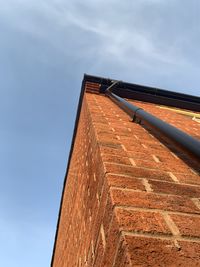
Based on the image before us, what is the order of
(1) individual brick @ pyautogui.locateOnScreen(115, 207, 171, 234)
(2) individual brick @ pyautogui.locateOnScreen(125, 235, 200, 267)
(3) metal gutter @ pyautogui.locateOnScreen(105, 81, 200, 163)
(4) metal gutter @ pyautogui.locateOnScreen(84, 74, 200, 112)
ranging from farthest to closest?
1. (4) metal gutter @ pyautogui.locateOnScreen(84, 74, 200, 112)
2. (3) metal gutter @ pyautogui.locateOnScreen(105, 81, 200, 163)
3. (1) individual brick @ pyautogui.locateOnScreen(115, 207, 171, 234)
4. (2) individual brick @ pyautogui.locateOnScreen(125, 235, 200, 267)

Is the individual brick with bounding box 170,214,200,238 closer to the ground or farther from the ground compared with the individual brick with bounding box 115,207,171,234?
farther from the ground

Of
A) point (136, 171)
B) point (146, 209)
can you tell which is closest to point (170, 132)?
point (136, 171)

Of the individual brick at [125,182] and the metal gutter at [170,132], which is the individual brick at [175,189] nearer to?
the individual brick at [125,182]

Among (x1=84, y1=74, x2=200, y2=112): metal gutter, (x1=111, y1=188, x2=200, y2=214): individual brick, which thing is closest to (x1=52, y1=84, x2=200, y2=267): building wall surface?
(x1=111, y1=188, x2=200, y2=214): individual brick

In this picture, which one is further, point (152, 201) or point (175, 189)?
point (175, 189)

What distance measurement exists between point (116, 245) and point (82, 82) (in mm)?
4791

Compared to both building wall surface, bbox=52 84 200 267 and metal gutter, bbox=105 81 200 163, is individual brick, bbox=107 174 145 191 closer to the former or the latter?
building wall surface, bbox=52 84 200 267

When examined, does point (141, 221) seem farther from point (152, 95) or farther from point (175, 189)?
point (152, 95)

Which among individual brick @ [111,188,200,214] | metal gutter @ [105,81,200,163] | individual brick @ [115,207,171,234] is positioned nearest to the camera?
individual brick @ [115,207,171,234]

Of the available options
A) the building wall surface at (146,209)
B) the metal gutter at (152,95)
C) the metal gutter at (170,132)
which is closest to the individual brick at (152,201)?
the building wall surface at (146,209)

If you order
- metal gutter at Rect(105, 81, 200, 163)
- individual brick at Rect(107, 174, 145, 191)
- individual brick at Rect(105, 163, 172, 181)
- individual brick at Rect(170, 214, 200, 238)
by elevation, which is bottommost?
individual brick at Rect(170, 214, 200, 238)

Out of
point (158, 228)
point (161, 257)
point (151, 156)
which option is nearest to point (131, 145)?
point (151, 156)

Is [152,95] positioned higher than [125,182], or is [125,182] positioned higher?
[152,95]

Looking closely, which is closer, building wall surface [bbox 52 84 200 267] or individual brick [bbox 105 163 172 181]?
building wall surface [bbox 52 84 200 267]
